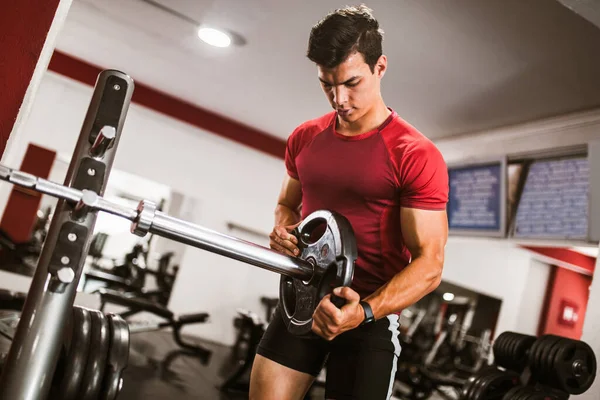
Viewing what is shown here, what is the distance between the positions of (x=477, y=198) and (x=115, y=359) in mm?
3579

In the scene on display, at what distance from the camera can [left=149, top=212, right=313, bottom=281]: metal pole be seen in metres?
0.87

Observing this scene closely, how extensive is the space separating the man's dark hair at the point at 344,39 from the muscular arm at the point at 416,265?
445mm

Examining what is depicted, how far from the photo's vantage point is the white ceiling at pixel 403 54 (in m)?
2.86

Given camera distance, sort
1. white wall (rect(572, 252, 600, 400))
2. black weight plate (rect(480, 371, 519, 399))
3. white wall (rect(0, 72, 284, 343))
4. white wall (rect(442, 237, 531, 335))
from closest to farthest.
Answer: white wall (rect(572, 252, 600, 400)) < black weight plate (rect(480, 371, 519, 399)) < white wall (rect(0, 72, 284, 343)) < white wall (rect(442, 237, 531, 335))

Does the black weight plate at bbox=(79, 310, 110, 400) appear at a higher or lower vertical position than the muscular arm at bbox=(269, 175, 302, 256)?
lower

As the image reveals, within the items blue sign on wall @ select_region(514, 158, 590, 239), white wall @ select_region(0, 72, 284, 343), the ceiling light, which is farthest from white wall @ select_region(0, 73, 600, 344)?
the ceiling light

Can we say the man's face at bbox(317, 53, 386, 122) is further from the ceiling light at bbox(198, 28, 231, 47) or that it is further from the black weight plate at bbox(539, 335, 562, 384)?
the ceiling light at bbox(198, 28, 231, 47)

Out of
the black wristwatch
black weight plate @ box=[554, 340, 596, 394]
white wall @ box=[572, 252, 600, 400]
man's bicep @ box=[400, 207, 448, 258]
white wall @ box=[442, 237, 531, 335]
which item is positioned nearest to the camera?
the black wristwatch

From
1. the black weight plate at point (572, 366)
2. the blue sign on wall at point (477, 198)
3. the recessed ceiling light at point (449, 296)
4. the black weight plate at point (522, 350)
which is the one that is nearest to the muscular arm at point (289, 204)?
the black weight plate at point (572, 366)

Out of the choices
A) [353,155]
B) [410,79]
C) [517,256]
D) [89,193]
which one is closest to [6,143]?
[89,193]

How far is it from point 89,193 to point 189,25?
11.0 ft

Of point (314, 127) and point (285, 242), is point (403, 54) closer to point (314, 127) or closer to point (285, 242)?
point (314, 127)

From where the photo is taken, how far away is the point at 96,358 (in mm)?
1102

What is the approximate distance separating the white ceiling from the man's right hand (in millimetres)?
1955
